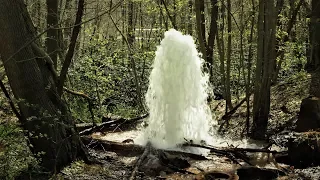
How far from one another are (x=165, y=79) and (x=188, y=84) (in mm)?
495

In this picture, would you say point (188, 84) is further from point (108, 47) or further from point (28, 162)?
point (108, 47)

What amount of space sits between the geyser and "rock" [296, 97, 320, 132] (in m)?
2.65

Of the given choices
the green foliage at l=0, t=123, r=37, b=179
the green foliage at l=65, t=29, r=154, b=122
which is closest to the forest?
the green foliage at l=0, t=123, r=37, b=179

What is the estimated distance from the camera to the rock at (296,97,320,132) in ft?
29.1

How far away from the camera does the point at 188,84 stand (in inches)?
319

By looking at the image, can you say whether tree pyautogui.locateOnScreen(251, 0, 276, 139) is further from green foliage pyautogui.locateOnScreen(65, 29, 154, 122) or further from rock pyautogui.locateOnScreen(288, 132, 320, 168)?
green foliage pyautogui.locateOnScreen(65, 29, 154, 122)

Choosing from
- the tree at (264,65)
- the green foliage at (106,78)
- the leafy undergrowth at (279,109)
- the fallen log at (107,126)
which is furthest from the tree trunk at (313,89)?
the green foliage at (106,78)

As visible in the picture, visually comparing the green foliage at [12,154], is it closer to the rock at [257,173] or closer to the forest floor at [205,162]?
the forest floor at [205,162]

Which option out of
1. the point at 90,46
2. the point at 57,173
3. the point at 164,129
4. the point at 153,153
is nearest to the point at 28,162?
the point at 57,173

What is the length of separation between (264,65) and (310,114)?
1576mm

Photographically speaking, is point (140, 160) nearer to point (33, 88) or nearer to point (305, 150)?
point (33, 88)

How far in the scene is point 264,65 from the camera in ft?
31.3

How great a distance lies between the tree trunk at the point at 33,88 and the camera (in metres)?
5.58

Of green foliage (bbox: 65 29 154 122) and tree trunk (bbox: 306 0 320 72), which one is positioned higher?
tree trunk (bbox: 306 0 320 72)
